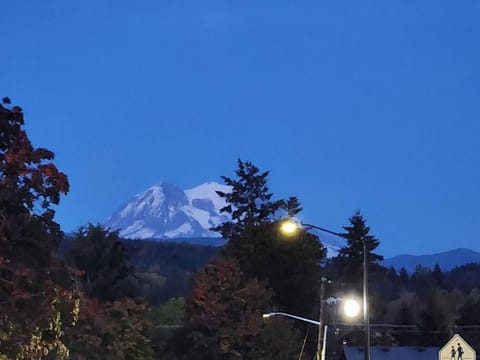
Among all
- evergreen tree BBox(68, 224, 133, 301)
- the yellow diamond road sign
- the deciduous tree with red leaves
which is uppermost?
evergreen tree BBox(68, 224, 133, 301)

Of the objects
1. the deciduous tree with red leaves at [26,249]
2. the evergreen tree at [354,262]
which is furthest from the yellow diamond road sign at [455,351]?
the evergreen tree at [354,262]

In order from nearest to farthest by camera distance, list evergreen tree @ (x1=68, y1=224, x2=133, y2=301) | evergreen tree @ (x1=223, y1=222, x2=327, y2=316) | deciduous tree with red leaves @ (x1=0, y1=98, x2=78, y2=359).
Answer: deciduous tree with red leaves @ (x1=0, y1=98, x2=78, y2=359) → evergreen tree @ (x1=68, y1=224, x2=133, y2=301) → evergreen tree @ (x1=223, y1=222, x2=327, y2=316)

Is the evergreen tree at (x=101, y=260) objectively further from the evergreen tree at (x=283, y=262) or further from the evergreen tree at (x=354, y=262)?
the evergreen tree at (x=354, y=262)

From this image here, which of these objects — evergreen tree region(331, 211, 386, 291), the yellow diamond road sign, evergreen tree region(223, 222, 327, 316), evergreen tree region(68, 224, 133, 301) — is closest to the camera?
the yellow diamond road sign

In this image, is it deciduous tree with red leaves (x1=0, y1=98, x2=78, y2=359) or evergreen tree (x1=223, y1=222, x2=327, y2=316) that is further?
evergreen tree (x1=223, y1=222, x2=327, y2=316)

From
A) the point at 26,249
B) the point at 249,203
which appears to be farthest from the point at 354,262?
the point at 26,249

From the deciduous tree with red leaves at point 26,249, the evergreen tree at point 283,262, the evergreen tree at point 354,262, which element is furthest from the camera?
the evergreen tree at point 354,262

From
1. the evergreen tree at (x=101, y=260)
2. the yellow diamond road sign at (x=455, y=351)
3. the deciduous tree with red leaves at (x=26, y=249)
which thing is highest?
the evergreen tree at (x=101, y=260)

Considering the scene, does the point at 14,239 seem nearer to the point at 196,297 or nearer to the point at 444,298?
the point at 196,297

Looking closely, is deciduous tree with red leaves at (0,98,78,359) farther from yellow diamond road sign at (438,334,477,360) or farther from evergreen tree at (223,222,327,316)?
evergreen tree at (223,222,327,316)

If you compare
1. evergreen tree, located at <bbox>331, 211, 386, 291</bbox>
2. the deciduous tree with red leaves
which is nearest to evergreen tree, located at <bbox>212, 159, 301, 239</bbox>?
evergreen tree, located at <bbox>331, 211, 386, 291</bbox>

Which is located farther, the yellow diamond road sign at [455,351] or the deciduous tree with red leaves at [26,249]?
the deciduous tree with red leaves at [26,249]

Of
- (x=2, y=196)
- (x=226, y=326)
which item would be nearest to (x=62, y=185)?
(x=2, y=196)

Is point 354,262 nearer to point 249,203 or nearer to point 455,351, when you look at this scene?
point 249,203
